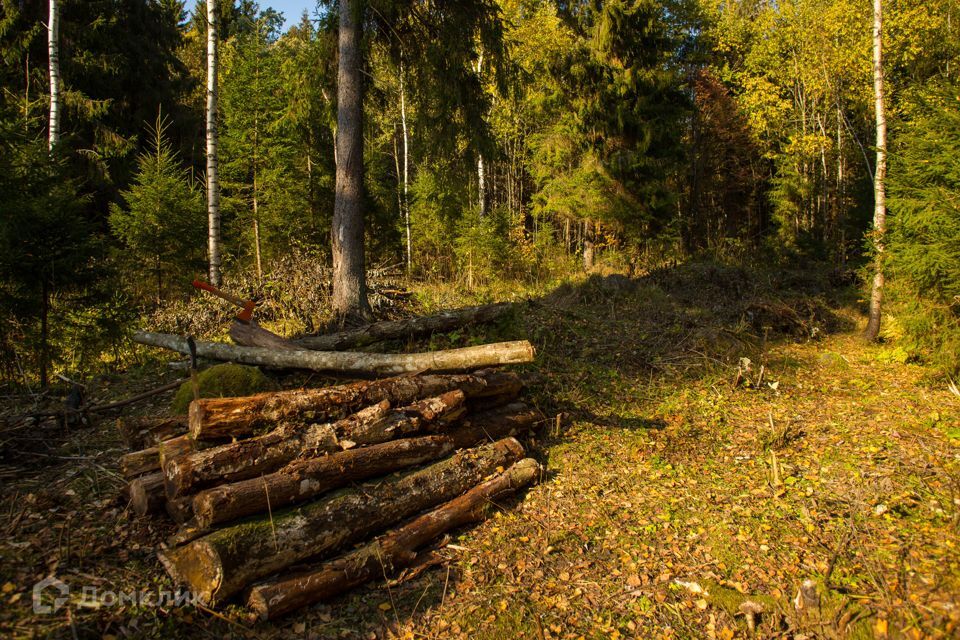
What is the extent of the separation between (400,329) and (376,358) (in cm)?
148

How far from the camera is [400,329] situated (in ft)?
22.4

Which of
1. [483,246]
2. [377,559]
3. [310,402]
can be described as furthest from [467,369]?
[483,246]

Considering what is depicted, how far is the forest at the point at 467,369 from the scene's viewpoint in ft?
11.2

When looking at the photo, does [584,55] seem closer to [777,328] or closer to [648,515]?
[777,328]

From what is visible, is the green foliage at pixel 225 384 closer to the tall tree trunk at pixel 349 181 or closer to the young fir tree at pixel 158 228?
the tall tree trunk at pixel 349 181

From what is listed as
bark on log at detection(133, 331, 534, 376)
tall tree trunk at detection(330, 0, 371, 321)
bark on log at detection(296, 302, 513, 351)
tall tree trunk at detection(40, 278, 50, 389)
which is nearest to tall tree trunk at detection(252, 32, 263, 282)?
tall tree trunk at detection(330, 0, 371, 321)

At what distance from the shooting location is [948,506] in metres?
4.11

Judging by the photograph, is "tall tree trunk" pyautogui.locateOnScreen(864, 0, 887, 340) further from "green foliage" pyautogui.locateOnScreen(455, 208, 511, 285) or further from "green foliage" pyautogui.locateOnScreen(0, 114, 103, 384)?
"green foliage" pyautogui.locateOnScreen(0, 114, 103, 384)

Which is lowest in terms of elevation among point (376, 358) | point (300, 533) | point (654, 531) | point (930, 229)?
point (654, 531)

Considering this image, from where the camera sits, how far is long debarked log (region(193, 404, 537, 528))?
10.9 feet

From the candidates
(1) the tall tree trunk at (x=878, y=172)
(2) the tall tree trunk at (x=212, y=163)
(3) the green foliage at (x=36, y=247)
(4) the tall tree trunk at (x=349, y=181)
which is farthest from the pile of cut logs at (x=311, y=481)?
(1) the tall tree trunk at (x=878, y=172)

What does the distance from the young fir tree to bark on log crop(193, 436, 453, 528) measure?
8529mm

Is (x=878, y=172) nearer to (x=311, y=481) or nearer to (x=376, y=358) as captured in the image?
(x=376, y=358)

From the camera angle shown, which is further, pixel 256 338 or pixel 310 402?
pixel 256 338
